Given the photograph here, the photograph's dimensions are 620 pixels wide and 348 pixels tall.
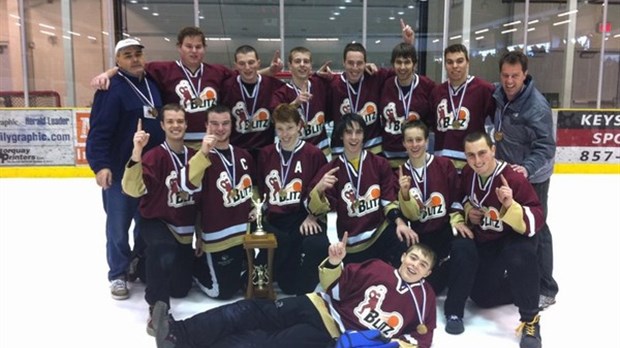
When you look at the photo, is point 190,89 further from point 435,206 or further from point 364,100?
point 435,206

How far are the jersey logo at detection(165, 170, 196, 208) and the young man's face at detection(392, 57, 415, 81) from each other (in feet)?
5.08

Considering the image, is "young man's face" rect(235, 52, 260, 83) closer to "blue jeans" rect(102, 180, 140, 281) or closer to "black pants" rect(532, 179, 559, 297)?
"blue jeans" rect(102, 180, 140, 281)

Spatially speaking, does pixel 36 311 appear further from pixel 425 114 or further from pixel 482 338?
pixel 425 114

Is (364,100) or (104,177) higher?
(364,100)

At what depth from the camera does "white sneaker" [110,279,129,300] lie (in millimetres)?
2965

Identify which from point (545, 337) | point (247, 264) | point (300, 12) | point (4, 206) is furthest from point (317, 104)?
point (300, 12)

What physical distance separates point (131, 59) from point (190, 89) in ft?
1.36

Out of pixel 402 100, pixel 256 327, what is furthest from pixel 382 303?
pixel 402 100

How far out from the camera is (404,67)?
129 inches

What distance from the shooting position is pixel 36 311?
2.83 meters

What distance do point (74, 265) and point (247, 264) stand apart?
4.61ft

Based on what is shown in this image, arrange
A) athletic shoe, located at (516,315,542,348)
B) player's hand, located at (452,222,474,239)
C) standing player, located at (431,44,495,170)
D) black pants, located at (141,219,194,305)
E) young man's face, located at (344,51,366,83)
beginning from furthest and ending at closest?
young man's face, located at (344,51,366,83) < standing player, located at (431,44,495,170) < player's hand, located at (452,222,474,239) < black pants, located at (141,219,194,305) < athletic shoe, located at (516,315,542,348)

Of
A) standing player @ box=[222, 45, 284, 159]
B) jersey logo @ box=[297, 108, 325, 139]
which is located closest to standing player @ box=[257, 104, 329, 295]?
standing player @ box=[222, 45, 284, 159]

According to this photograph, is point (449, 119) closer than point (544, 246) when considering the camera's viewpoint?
No
